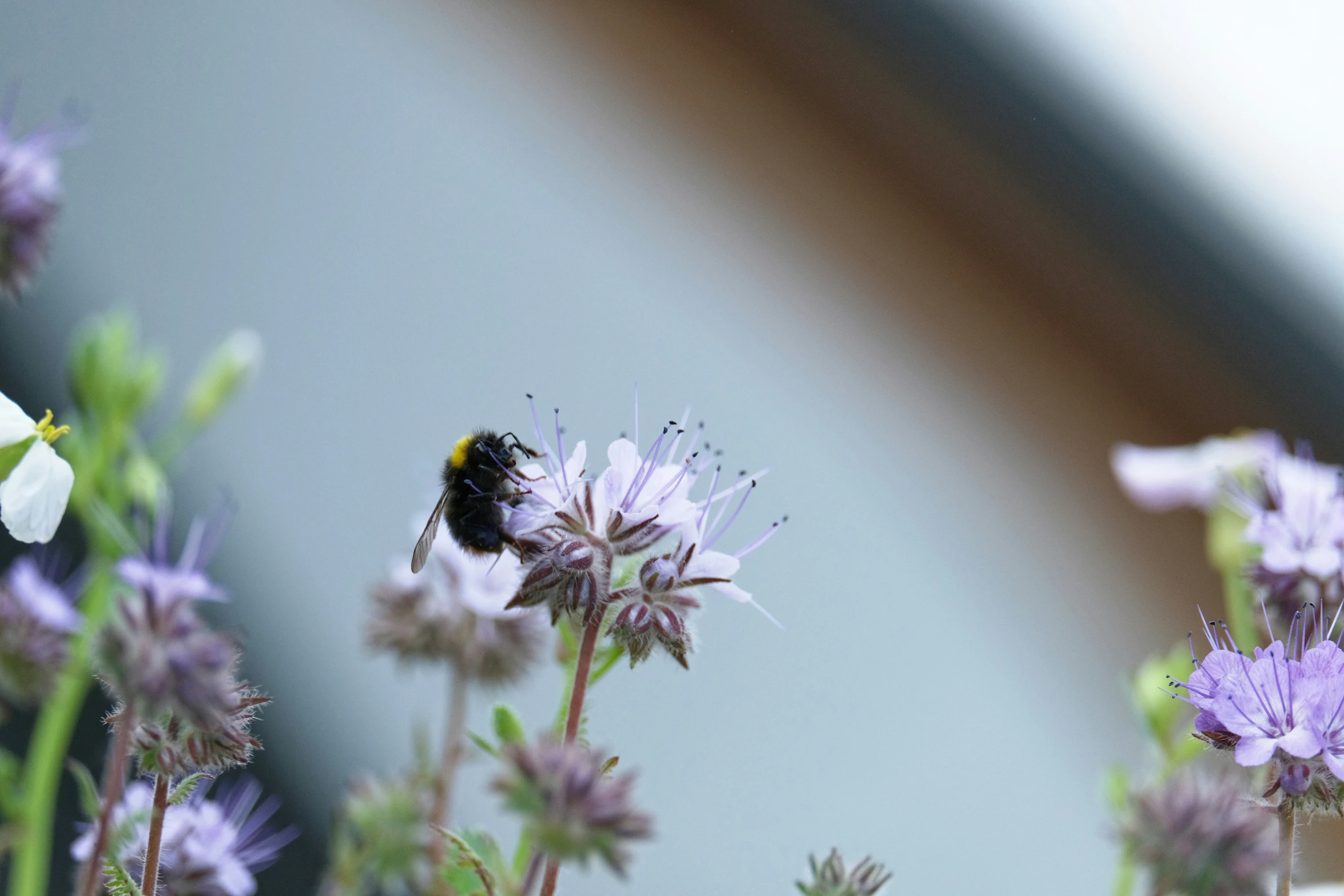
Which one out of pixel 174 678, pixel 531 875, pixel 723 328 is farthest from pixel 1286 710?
pixel 723 328

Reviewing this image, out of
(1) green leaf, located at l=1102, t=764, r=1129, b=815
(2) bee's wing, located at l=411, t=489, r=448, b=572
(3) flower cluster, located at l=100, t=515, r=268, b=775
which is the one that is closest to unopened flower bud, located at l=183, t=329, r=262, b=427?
(2) bee's wing, located at l=411, t=489, r=448, b=572

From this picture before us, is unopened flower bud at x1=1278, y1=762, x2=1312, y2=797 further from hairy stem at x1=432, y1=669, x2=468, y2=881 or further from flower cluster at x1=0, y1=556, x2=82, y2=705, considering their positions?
flower cluster at x1=0, y1=556, x2=82, y2=705

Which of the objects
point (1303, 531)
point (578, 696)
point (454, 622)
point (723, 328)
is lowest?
point (578, 696)

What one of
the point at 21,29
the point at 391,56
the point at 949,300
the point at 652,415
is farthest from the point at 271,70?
the point at 949,300

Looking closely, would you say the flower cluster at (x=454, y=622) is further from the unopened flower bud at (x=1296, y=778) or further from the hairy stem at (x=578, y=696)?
the unopened flower bud at (x=1296, y=778)

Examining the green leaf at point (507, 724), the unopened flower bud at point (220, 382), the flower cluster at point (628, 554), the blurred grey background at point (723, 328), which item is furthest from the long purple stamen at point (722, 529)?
the blurred grey background at point (723, 328)

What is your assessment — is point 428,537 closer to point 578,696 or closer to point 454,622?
point 454,622
